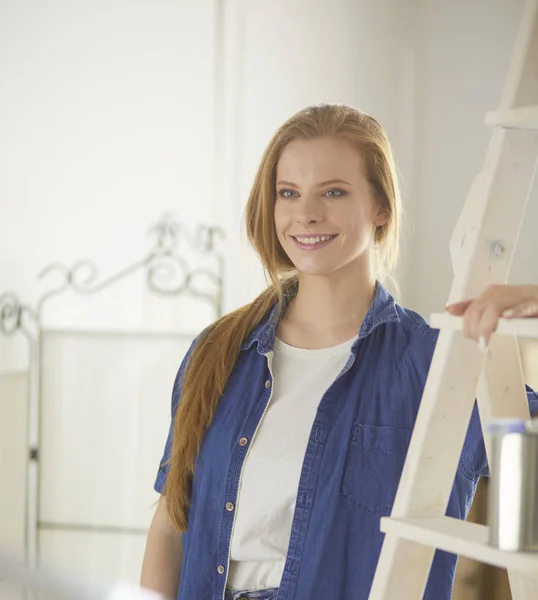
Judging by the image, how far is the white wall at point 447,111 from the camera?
3094mm

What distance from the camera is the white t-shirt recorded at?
139 centimetres

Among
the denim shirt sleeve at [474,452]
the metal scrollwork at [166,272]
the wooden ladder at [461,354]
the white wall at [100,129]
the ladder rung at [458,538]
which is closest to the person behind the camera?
the ladder rung at [458,538]

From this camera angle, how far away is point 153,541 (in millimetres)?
1601

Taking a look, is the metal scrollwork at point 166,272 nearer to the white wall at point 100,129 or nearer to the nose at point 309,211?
the white wall at point 100,129

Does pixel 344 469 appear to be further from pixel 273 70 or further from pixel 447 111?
pixel 273 70

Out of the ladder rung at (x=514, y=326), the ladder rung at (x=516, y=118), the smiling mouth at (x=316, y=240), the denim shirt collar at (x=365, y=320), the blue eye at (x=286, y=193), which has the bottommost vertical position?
the denim shirt collar at (x=365, y=320)

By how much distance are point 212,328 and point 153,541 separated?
0.38 m

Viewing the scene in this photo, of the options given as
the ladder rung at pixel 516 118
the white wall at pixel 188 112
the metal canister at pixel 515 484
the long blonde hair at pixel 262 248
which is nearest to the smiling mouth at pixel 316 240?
the long blonde hair at pixel 262 248

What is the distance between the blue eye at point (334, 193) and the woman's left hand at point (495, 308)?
1.66ft

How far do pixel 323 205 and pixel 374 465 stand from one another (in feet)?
1.31

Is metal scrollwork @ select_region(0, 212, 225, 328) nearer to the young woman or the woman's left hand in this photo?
the young woman

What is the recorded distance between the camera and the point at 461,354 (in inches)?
41.1

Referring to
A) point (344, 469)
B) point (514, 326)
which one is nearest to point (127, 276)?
point (344, 469)

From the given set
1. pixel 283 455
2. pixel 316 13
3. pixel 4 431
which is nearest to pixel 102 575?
pixel 4 431
